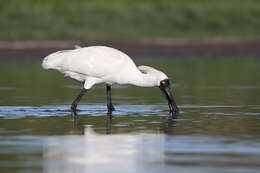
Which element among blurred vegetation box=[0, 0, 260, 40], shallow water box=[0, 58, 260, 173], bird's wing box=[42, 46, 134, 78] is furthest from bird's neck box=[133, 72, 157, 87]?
blurred vegetation box=[0, 0, 260, 40]

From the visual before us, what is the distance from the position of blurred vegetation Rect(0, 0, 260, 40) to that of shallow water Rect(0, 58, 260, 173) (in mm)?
12449

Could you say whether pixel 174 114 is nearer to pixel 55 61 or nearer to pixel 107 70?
pixel 107 70

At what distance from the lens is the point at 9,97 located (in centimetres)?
1633

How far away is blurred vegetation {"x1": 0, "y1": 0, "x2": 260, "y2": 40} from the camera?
3250cm

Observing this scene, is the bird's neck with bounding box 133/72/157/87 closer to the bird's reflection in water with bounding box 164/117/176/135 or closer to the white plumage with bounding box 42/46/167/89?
the white plumage with bounding box 42/46/167/89

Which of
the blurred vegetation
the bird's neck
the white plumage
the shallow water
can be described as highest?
the blurred vegetation

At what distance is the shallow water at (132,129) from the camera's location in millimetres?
8797

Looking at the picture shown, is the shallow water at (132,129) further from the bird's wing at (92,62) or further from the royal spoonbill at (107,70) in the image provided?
the bird's wing at (92,62)

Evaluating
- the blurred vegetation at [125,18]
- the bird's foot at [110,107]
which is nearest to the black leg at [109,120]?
the bird's foot at [110,107]

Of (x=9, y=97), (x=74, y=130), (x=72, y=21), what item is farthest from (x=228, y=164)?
(x=72, y=21)

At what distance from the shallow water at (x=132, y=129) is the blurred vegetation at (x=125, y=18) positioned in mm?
12449

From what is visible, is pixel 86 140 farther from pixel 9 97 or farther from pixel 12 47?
pixel 12 47

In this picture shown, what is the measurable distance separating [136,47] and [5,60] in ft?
18.5

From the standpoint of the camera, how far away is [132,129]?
11383 millimetres
